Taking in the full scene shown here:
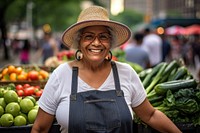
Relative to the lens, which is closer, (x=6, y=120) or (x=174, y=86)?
(x=6, y=120)

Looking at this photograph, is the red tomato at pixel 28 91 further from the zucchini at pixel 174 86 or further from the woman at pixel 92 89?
the woman at pixel 92 89

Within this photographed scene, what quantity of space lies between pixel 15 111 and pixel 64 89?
1215 mm

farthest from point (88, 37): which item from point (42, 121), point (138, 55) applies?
point (138, 55)

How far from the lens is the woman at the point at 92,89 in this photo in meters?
3.11

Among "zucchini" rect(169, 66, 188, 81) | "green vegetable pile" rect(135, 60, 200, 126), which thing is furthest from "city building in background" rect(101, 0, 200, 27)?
"green vegetable pile" rect(135, 60, 200, 126)

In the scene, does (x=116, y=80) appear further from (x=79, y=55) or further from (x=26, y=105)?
(x=26, y=105)

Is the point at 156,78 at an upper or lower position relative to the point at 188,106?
upper

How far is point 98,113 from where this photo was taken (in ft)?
10.2

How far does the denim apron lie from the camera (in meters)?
3.08

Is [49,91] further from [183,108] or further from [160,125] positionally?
[183,108]

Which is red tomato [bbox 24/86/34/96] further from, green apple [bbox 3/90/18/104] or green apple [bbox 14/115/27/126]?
green apple [bbox 14/115/27/126]

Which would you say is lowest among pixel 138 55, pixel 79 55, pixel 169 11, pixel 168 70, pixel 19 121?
pixel 19 121

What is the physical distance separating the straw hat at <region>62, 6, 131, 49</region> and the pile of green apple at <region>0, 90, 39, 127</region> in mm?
1046

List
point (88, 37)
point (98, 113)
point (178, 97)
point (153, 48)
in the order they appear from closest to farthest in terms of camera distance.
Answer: point (98, 113) → point (88, 37) → point (178, 97) → point (153, 48)
